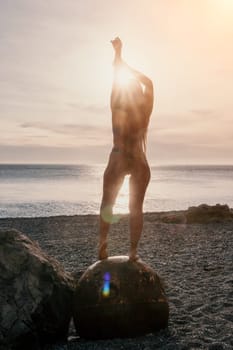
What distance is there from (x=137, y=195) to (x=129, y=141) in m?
0.82

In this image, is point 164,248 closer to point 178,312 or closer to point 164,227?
point 164,227

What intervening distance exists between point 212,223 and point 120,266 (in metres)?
15.1

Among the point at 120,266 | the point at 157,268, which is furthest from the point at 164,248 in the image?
the point at 120,266

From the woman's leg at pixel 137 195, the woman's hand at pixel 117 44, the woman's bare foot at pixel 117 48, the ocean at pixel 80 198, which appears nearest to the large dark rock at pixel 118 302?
the woman's leg at pixel 137 195

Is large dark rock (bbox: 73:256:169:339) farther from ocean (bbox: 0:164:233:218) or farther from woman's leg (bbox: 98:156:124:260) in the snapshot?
ocean (bbox: 0:164:233:218)

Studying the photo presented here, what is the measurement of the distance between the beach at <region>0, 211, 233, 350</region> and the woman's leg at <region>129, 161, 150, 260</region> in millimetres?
1376

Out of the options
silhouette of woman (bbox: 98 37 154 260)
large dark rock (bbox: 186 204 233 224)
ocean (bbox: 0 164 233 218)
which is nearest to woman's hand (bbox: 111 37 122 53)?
silhouette of woman (bbox: 98 37 154 260)

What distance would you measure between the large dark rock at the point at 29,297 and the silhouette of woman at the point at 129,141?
34.3 inches

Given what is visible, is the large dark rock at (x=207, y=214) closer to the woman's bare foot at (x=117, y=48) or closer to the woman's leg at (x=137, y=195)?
the woman's leg at (x=137, y=195)

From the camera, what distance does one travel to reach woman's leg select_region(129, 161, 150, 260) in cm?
698

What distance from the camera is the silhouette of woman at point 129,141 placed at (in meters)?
6.81

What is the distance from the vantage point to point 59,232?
19766 mm

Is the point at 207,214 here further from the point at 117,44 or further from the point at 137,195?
the point at 117,44

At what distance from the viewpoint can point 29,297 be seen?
6387 millimetres
